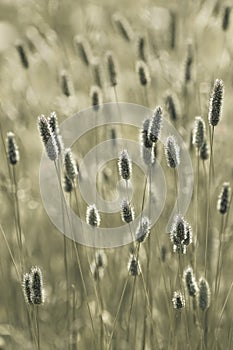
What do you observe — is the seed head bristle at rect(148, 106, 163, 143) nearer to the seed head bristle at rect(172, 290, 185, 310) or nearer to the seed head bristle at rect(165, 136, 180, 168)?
the seed head bristle at rect(165, 136, 180, 168)

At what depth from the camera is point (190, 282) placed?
179cm

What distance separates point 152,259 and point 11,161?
3.96 feet

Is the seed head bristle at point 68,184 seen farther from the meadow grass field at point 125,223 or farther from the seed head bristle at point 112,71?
the seed head bristle at point 112,71

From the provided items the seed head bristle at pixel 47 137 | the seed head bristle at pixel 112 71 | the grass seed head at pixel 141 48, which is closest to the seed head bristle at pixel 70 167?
the seed head bristle at pixel 47 137

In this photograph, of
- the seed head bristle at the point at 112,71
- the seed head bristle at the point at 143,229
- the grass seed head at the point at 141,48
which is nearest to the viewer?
the seed head bristle at the point at 143,229

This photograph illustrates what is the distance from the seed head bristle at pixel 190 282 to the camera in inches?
69.9

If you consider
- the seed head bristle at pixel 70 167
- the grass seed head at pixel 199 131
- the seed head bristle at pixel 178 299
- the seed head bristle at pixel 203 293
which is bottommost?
the seed head bristle at pixel 178 299

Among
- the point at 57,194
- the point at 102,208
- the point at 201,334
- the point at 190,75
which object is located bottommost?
the point at 201,334

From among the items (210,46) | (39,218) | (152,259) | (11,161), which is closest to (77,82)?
(210,46)

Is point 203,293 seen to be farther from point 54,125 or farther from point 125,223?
point 125,223

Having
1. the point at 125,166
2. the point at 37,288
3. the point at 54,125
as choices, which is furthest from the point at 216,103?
the point at 37,288

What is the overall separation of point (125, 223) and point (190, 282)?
4.27 feet

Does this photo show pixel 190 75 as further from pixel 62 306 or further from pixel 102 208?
pixel 62 306

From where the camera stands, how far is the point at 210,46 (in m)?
4.75
